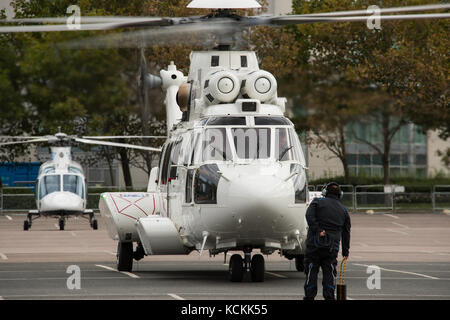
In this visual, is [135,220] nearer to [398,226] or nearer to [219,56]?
[219,56]

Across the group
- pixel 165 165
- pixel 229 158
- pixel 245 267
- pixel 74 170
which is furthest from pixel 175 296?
pixel 74 170

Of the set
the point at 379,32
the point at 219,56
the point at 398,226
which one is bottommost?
the point at 398,226

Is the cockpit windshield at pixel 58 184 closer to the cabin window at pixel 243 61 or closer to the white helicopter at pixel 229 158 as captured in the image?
the white helicopter at pixel 229 158

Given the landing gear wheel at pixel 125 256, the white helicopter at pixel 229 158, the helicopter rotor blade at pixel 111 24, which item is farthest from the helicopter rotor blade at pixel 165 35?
the landing gear wheel at pixel 125 256

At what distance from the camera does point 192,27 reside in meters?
19.0

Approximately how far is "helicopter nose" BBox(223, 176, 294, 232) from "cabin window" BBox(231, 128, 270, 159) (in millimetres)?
868

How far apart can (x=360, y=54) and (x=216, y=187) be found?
3026 centimetres

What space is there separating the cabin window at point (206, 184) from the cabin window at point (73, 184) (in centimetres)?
2354

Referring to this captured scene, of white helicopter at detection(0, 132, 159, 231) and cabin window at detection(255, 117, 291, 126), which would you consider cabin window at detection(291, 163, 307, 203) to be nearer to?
cabin window at detection(255, 117, 291, 126)

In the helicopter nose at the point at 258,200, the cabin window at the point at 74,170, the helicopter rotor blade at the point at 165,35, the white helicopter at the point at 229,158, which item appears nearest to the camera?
the helicopter nose at the point at 258,200

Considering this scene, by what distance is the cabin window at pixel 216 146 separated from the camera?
19.5m

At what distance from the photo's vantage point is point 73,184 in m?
42.8
